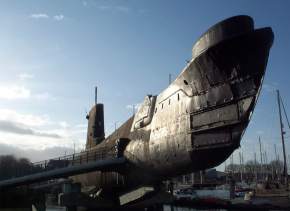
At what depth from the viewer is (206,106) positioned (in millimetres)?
14039

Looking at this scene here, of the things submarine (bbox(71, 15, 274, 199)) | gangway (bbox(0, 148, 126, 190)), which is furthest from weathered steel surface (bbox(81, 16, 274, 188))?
gangway (bbox(0, 148, 126, 190))

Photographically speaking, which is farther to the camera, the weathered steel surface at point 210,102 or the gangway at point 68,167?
the gangway at point 68,167

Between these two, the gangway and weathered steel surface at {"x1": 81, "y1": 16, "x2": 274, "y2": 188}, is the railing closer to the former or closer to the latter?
the gangway

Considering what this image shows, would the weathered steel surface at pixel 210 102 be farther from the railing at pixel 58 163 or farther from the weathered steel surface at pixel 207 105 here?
the railing at pixel 58 163

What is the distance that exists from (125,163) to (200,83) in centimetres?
624

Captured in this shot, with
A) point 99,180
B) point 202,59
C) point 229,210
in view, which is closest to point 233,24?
point 202,59

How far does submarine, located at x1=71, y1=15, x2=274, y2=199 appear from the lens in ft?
42.4

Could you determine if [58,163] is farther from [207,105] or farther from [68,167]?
[207,105]

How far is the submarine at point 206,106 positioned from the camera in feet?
42.4

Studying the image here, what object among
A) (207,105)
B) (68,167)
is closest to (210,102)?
(207,105)

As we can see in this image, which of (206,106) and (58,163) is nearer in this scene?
(206,106)

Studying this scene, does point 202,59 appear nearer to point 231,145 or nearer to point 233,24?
point 233,24

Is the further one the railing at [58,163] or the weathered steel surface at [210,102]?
the railing at [58,163]

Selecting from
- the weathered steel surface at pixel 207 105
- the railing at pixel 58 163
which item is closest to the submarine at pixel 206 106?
the weathered steel surface at pixel 207 105
